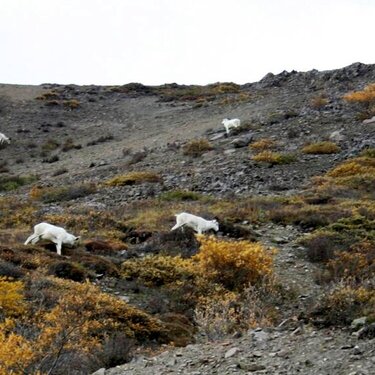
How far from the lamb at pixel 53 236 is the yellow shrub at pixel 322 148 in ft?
41.6

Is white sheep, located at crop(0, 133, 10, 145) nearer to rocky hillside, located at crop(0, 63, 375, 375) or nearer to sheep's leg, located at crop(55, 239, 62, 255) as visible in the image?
rocky hillside, located at crop(0, 63, 375, 375)

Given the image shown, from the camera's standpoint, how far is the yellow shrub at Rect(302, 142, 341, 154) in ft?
77.6

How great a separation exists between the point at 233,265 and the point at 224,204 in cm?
716

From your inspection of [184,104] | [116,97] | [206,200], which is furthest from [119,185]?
[116,97]

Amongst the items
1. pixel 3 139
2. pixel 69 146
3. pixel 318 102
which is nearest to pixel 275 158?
pixel 318 102

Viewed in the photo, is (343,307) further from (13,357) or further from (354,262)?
(354,262)

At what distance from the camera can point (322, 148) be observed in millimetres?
23734

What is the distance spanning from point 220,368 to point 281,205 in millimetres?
A: 11292

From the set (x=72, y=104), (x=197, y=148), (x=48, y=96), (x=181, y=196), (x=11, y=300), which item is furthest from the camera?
(x=48, y=96)

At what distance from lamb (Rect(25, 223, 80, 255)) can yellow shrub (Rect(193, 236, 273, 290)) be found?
134 inches

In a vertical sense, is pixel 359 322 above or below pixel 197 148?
below

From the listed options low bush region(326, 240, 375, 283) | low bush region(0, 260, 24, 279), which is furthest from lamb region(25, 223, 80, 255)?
low bush region(326, 240, 375, 283)

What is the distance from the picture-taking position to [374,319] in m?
6.30

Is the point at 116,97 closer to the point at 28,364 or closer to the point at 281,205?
the point at 281,205
